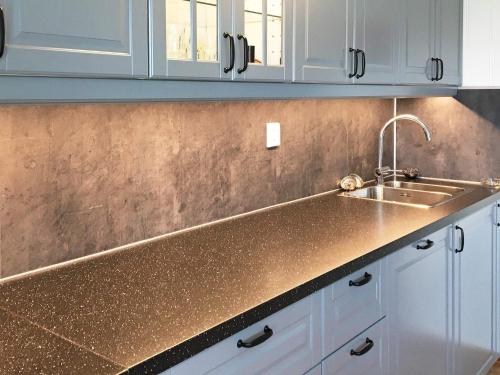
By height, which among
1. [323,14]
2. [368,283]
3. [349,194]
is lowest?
[368,283]

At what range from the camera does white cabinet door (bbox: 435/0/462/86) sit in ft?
9.89

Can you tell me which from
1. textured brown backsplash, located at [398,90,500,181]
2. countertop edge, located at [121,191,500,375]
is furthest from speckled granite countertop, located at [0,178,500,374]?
textured brown backsplash, located at [398,90,500,181]

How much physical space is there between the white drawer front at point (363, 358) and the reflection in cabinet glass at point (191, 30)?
906mm

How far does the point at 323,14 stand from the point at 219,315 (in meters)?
1.24

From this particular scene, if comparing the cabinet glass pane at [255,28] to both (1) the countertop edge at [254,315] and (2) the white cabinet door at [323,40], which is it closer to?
(2) the white cabinet door at [323,40]

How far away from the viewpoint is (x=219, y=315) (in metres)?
1.41

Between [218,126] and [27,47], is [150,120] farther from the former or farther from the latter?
[27,47]

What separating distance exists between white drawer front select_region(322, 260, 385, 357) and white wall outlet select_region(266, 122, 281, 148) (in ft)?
2.48

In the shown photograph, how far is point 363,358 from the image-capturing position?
6.37 ft

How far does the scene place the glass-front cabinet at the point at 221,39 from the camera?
5.22 feet

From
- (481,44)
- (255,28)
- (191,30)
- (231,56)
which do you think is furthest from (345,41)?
(481,44)

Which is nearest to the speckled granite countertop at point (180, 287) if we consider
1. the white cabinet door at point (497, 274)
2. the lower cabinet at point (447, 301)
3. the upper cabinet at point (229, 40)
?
the lower cabinet at point (447, 301)

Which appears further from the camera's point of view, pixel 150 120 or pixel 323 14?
pixel 323 14

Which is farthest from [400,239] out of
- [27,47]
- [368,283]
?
[27,47]
